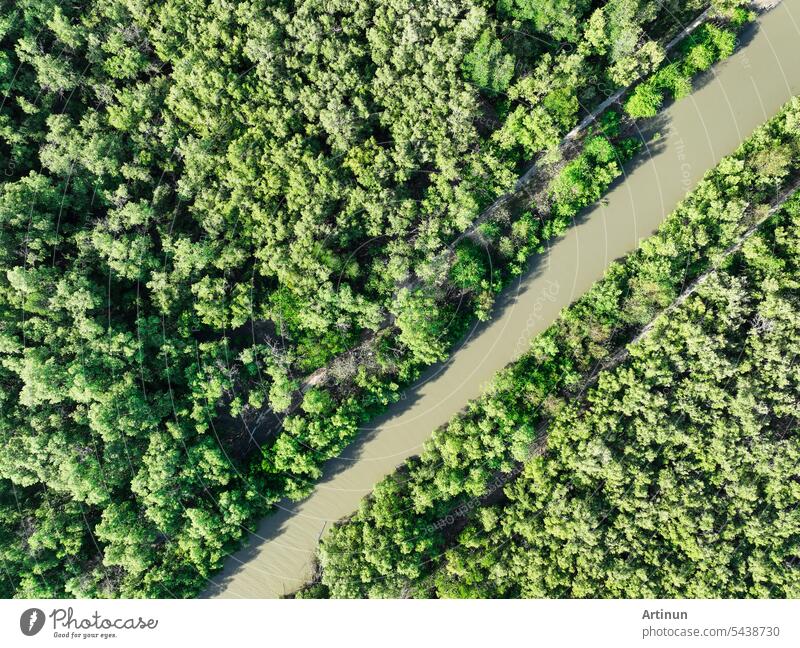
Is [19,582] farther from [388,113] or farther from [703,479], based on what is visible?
[703,479]

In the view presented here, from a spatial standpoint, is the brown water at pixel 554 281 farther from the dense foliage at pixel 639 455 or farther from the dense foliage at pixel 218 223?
the dense foliage at pixel 218 223

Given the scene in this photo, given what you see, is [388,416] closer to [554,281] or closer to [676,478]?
[554,281]
